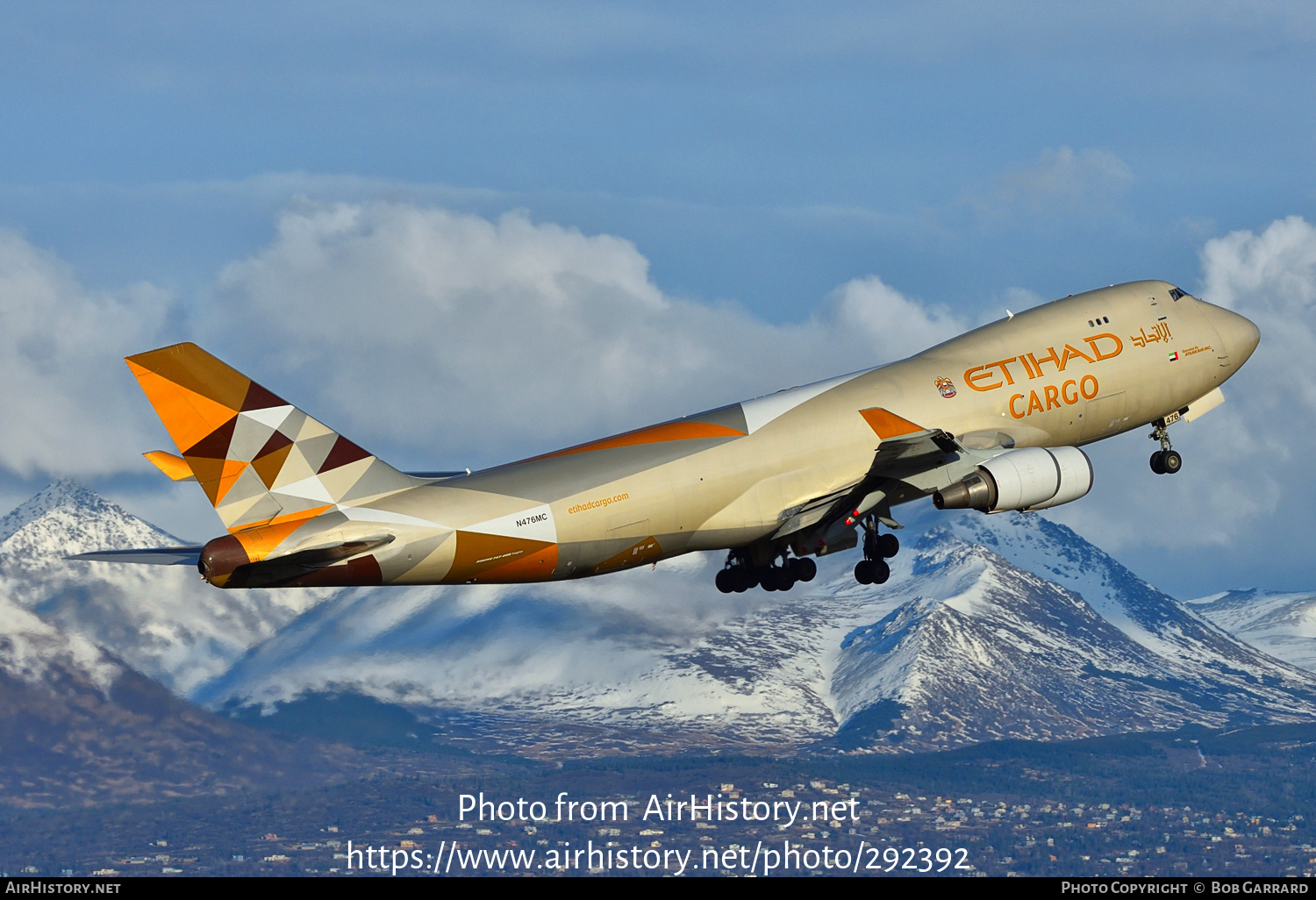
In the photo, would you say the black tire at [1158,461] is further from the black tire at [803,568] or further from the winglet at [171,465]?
the winglet at [171,465]

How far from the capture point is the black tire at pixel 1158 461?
59500 mm

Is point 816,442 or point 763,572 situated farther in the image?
point 763,572

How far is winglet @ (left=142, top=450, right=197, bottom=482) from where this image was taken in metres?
46.9

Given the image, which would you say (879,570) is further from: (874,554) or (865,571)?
(874,554)

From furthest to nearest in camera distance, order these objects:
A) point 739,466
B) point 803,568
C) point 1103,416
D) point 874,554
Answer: point 1103,416
point 803,568
point 874,554
point 739,466

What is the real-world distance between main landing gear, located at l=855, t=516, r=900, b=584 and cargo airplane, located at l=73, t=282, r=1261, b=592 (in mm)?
67

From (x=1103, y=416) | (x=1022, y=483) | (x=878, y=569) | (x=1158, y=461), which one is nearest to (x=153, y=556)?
(x=878, y=569)

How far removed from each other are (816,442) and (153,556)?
1831cm

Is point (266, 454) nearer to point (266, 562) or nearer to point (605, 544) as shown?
point (266, 562)

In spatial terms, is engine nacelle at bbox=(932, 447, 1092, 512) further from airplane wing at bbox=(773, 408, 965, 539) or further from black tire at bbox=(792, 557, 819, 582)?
black tire at bbox=(792, 557, 819, 582)

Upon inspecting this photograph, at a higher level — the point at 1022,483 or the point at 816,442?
the point at 816,442

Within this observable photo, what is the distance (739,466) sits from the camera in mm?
49938

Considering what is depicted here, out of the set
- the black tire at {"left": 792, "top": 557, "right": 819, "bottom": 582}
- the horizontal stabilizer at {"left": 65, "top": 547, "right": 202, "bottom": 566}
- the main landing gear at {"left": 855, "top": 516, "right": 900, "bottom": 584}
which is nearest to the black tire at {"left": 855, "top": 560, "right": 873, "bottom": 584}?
the main landing gear at {"left": 855, "top": 516, "right": 900, "bottom": 584}
